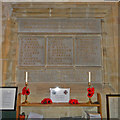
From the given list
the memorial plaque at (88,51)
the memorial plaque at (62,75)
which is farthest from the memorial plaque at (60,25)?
the memorial plaque at (62,75)

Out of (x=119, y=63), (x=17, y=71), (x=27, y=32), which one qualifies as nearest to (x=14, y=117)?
(x=17, y=71)

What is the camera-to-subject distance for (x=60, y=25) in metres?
2.97

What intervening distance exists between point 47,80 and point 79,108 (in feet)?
2.66

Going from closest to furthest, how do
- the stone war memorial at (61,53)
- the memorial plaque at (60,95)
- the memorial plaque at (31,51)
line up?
the memorial plaque at (60,95) → the stone war memorial at (61,53) → the memorial plaque at (31,51)

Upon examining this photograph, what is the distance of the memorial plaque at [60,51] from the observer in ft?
9.41

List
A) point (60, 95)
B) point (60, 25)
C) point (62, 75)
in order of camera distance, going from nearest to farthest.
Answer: point (60, 95)
point (62, 75)
point (60, 25)

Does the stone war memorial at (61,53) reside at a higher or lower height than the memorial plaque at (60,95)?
higher

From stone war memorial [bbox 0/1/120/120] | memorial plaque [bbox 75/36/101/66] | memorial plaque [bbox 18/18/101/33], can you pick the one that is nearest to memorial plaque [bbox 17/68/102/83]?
stone war memorial [bbox 0/1/120/120]

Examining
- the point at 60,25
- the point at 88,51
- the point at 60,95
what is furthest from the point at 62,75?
the point at 60,25

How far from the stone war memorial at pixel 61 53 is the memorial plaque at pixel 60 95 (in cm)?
2

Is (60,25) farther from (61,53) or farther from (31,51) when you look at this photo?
(31,51)

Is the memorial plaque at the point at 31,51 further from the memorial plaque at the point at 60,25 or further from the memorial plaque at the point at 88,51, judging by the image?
the memorial plaque at the point at 88,51

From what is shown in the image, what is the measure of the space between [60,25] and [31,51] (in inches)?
31.9

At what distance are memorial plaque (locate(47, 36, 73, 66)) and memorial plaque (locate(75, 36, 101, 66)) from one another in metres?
0.14
